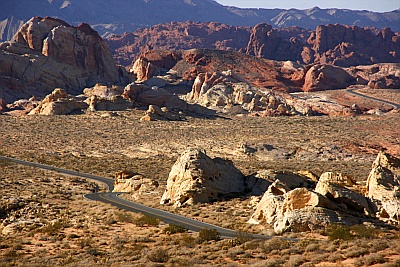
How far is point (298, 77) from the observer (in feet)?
414

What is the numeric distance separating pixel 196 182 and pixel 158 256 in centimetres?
1243

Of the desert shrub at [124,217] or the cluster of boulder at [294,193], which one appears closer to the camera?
the cluster of boulder at [294,193]

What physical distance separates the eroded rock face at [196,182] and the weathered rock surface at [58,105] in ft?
177

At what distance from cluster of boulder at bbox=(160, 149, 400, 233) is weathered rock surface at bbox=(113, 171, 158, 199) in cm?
472

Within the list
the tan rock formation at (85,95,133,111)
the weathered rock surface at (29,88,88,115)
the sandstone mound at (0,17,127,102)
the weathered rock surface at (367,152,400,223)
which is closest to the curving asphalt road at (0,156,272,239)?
the weathered rock surface at (367,152,400,223)

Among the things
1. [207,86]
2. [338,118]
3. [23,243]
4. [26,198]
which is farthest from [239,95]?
[23,243]

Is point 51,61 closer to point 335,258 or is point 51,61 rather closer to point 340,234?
point 340,234

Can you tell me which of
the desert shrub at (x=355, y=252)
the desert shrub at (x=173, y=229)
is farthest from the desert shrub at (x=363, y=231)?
the desert shrub at (x=173, y=229)

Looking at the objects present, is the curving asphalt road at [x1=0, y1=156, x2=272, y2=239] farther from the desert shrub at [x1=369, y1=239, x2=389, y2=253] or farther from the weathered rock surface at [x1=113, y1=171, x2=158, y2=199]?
the desert shrub at [x1=369, y1=239, x2=389, y2=253]

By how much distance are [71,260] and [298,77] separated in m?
115

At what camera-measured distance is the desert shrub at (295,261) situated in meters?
14.3

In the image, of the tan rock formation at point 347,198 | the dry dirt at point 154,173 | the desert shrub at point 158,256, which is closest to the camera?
the desert shrub at point 158,256

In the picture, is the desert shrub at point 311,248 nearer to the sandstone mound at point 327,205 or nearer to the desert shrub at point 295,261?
the desert shrub at point 295,261

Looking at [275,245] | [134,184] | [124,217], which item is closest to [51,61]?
[134,184]
